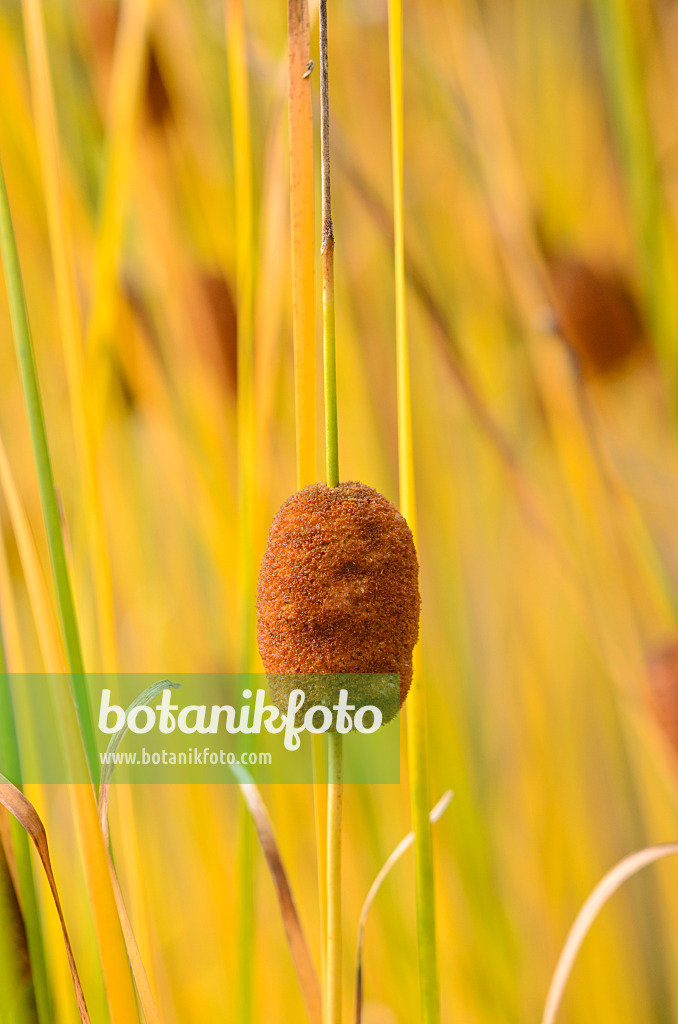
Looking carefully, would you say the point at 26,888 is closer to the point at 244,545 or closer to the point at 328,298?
the point at 244,545

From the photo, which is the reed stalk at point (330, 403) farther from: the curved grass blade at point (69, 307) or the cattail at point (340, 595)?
the curved grass blade at point (69, 307)

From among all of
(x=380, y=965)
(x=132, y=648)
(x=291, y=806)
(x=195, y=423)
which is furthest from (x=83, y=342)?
(x=380, y=965)

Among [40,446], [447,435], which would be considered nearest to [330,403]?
[40,446]

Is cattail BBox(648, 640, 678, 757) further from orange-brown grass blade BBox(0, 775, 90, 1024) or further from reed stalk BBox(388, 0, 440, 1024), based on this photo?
orange-brown grass blade BBox(0, 775, 90, 1024)

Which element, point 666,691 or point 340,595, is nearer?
point 340,595

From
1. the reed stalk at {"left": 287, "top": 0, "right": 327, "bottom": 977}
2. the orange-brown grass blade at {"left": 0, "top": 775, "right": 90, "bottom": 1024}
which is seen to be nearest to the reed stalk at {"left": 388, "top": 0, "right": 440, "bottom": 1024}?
the reed stalk at {"left": 287, "top": 0, "right": 327, "bottom": 977}

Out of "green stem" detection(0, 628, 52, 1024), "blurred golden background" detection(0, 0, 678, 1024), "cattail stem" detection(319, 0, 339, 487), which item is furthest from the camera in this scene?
"blurred golden background" detection(0, 0, 678, 1024)

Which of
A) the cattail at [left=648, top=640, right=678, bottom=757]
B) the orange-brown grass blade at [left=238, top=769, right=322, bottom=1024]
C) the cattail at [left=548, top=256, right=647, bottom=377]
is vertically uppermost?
the cattail at [left=548, top=256, right=647, bottom=377]
